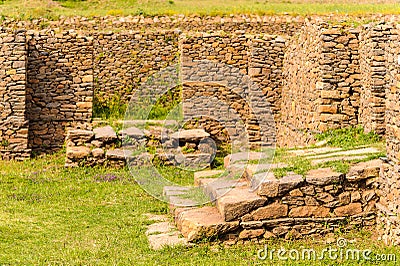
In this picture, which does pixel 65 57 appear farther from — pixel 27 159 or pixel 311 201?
pixel 311 201

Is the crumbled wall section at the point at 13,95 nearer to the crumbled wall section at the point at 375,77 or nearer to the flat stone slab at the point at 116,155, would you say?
the flat stone slab at the point at 116,155

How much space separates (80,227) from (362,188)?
14.9 feet

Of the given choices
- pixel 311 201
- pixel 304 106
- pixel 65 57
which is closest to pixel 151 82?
pixel 65 57

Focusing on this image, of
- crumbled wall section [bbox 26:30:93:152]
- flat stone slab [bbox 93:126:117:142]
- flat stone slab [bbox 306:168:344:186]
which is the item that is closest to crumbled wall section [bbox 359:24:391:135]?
flat stone slab [bbox 306:168:344:186]

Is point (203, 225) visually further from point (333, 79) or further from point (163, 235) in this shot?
point (333, 79)

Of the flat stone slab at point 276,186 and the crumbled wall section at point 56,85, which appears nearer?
the flat stone slab at point 276,186

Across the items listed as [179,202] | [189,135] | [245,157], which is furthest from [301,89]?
[179,202]

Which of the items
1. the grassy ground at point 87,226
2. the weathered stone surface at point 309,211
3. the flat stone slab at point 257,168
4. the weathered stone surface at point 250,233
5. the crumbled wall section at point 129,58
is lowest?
the grassy ground at point 87,226

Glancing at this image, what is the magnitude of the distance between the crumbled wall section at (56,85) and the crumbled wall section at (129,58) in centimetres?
140

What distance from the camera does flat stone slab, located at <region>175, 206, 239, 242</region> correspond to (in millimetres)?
9383

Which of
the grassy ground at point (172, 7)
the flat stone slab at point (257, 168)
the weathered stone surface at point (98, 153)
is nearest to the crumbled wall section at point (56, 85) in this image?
the weathered stone surface at point (98, 153)

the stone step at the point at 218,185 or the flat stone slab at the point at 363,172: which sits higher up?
the flat stone slab at the point at 363,172

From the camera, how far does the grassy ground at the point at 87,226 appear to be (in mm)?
9117

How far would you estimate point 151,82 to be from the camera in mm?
19609
